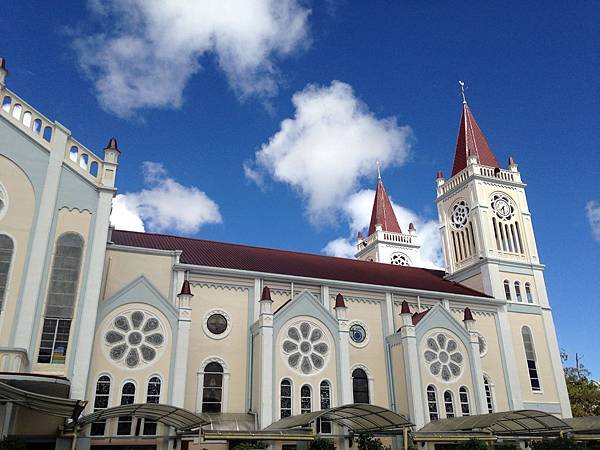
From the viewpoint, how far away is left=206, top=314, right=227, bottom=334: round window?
31359 mm

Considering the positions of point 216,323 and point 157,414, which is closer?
point 157,414

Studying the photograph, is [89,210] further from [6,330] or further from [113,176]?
[6,330]

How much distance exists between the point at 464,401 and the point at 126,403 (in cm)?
2045

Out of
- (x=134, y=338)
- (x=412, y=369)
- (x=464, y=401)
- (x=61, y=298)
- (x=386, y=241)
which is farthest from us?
(x=386, y=241)

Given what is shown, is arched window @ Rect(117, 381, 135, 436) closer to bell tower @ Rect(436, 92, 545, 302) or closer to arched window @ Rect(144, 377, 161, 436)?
arched window @ Rect(144, 377, 161, 436)

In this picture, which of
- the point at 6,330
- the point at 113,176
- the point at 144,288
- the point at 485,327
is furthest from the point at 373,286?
the point at 6,330

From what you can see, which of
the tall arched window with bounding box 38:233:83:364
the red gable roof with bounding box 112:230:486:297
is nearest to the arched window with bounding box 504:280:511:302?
the red gable roof with bounding box 112:230:486:297

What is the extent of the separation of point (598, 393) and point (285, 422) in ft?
123

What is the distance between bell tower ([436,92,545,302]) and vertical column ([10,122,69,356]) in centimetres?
3240

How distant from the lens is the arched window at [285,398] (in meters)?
29.7

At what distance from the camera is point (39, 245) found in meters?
25.2

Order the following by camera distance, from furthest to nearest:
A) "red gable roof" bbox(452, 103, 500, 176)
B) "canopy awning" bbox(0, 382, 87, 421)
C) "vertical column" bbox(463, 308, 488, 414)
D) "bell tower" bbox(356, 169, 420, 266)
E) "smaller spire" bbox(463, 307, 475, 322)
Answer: "bell tower" bbox(356, 169, 420, 266) → "red gable roof" bbox(452, 103, 500, 176) → "smaller spire" bbox(463, 307, 475, 322) → "vertical column" bbox(463, 308, 488, 414) → "canopy awning" bbox(0, 382, 87, 421)

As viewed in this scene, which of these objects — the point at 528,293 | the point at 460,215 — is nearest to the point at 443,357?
the point at 528,293

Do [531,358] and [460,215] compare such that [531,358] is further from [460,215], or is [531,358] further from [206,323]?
[206,323]
